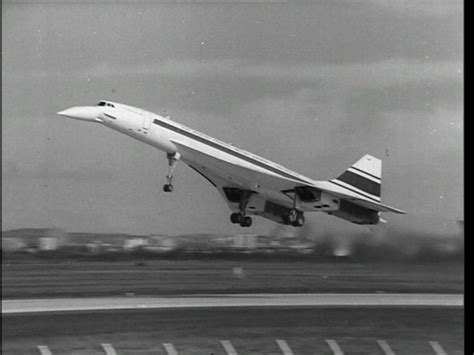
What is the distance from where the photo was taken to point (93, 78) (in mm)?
6234

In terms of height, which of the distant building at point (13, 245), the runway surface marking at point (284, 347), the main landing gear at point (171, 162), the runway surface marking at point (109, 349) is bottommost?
the runway surface marking at point (109, 349)

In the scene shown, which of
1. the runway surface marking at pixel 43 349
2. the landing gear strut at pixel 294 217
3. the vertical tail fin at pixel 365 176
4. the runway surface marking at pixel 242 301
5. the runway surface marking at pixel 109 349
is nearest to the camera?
the runway surface marking at pixel 43 349

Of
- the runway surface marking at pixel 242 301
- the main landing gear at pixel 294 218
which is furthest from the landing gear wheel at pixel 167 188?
the main landing gear at pixel 294 218

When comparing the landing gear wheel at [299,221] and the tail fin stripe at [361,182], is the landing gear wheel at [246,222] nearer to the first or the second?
the landing gear wheel at [299,221]

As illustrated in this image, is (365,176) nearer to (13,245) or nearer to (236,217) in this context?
(236,217)

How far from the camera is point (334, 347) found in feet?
19.7

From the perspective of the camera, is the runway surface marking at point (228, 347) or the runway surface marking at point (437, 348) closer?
the runway surface marking at point (437, 348)

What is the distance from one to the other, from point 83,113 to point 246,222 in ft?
5.21

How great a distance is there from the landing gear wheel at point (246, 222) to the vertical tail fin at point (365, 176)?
0.82 meters

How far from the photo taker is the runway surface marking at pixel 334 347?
597 cm

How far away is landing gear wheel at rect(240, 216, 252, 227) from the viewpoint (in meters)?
6.25

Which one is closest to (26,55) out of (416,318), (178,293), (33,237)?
(33,237)

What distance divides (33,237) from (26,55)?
Answer: 4.84 feet

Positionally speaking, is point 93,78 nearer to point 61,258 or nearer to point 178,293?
point 61,258
